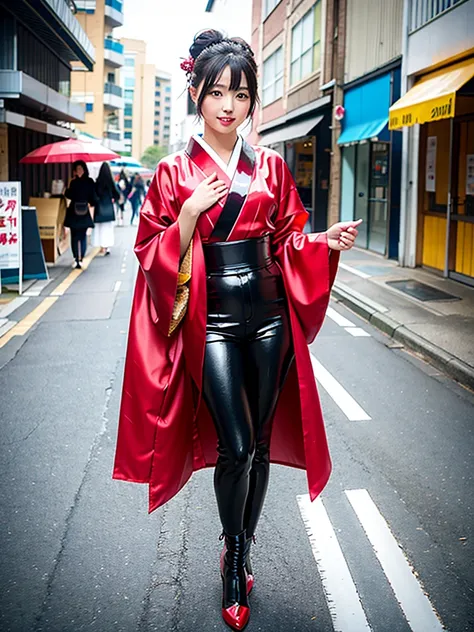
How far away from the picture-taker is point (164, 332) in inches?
105

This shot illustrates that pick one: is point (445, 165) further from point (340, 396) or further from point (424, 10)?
point (340, 396)

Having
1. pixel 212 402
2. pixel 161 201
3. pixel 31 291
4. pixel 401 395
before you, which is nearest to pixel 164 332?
pixel 212 402

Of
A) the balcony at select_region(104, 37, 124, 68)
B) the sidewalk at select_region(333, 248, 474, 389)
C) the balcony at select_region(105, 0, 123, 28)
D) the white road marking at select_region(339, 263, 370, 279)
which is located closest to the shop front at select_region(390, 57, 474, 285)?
the sidewalk at select_region(333, 248, 474, 389)

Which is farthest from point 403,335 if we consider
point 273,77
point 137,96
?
point 137,96

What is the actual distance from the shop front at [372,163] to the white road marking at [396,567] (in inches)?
443

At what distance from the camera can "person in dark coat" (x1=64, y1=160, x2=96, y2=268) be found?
1356cm

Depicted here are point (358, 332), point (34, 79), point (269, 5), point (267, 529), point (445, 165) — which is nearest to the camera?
point (267, 529)

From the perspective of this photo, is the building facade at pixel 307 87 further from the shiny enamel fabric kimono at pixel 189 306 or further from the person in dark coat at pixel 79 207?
the shiny enamel fabric kimono at pixel 189 306

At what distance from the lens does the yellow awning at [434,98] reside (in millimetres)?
9359

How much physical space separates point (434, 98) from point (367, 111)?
249 inches

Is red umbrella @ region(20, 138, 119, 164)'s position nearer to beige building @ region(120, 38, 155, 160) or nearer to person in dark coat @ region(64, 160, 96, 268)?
person in dark coat @ region(64, 160, 96, 268)

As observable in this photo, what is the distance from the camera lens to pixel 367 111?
15859mm

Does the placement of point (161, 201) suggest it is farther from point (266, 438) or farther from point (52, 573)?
point (52, 573)

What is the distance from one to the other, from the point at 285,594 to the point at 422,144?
11207 millimetres
